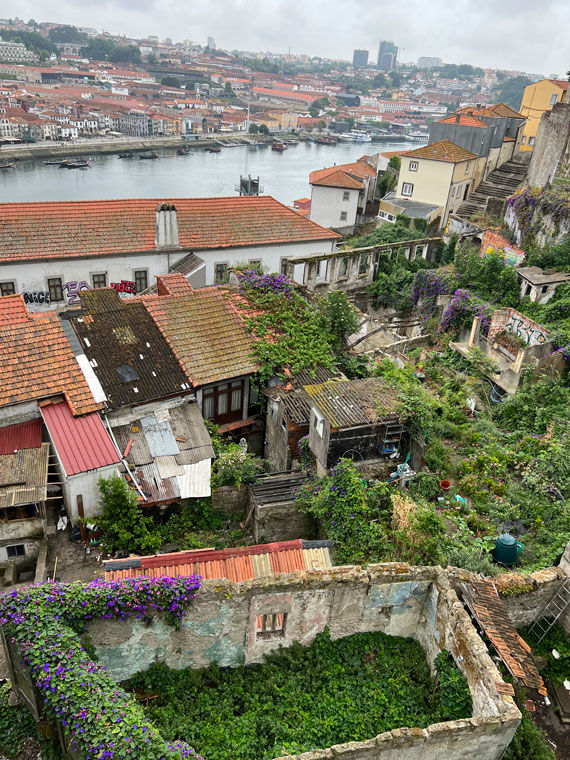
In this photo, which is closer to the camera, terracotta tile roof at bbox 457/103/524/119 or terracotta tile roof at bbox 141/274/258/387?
terracotta tile roof at bbox 141/274/258/387

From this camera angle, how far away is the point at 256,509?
13.1 metres

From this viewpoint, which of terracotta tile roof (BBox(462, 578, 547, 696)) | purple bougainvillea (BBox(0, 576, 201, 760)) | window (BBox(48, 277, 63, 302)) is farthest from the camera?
window (BBox(48, 277, 63, 302))

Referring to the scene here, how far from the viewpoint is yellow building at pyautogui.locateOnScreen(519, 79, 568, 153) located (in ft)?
154

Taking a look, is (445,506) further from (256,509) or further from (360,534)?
(256,509)

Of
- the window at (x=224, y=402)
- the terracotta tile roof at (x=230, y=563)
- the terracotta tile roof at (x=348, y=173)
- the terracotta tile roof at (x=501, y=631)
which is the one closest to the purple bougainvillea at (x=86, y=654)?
the terracotta tile roof at (x=230, y=563)

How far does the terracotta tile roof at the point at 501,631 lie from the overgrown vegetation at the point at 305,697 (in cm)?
80

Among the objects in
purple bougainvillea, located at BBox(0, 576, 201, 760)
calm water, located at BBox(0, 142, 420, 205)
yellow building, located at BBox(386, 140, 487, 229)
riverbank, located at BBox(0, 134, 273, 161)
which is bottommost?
calm water, located at BBox(0, 142, 420, 205)

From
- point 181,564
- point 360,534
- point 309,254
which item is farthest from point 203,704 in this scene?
point 309,254

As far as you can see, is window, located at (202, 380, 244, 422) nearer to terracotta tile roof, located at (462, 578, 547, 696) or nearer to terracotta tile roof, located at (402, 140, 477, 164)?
terracotta tile roof, located at (462, 578, 547, 696)

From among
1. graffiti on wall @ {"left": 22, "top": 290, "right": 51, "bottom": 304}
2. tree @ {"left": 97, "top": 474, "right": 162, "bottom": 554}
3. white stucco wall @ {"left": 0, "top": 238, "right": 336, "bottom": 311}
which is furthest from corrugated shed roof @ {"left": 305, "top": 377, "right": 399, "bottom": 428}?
graffiti on wall @ {"left": 22, "top": 290, "right": 51, "bottom": 304}

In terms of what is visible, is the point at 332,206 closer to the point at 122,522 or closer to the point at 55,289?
the point at 55,289

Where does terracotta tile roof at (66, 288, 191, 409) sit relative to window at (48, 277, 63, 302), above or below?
above

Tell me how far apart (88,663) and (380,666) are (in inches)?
189

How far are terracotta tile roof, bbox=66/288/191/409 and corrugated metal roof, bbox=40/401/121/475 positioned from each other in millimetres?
1043
